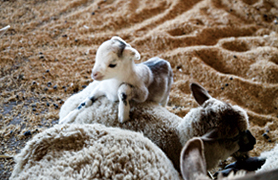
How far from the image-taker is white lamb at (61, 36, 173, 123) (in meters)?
1.91

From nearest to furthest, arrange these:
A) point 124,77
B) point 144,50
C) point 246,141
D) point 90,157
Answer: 1. point 90,157
2. point 246,141
3. point 124,77
4. point 144,50

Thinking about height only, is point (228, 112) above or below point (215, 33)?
above

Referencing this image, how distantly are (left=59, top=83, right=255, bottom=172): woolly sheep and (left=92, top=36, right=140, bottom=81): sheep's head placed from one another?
0.33m

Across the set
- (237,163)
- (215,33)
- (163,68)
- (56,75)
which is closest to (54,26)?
(56,75)

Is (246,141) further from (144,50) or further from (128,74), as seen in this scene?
(144,50)

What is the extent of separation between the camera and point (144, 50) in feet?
11.9

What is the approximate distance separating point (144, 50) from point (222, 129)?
2.22 m

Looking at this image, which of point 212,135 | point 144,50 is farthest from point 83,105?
point 144,50

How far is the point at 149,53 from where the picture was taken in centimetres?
357

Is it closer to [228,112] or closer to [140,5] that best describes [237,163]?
[228,112]

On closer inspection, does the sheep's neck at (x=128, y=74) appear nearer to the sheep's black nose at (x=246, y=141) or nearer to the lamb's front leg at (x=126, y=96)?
the lamb's front leg at (x=126, y=96)

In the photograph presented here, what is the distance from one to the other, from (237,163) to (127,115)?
1.05 m

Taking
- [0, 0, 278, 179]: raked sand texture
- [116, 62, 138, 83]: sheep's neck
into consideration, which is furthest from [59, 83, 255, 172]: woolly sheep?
[0, 0, 278, 179]: raked sand texture

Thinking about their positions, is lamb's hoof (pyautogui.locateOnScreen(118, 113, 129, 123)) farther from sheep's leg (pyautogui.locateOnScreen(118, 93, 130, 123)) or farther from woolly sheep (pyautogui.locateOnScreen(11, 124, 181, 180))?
woolly sheep (pyautogui.locateOnScreen(11, 124, 181, 180))
